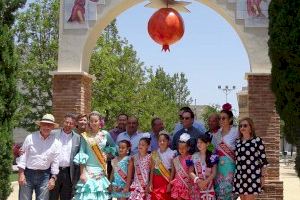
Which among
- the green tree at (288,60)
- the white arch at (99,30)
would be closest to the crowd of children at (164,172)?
Answer: the green tree at (288,60)

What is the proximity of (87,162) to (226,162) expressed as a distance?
199cm

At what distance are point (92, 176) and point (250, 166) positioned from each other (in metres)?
2.24

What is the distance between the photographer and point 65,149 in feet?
23.6

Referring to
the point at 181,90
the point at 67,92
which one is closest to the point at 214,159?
the point at 67,92

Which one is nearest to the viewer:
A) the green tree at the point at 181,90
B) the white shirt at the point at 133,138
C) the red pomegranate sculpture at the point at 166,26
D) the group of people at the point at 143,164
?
the group of people at the point at 143,164

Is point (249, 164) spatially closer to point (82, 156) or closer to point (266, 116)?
point (82, 156)

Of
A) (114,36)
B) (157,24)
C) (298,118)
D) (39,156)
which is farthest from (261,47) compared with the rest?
(114,36)

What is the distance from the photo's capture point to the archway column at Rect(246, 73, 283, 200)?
9.51 meters

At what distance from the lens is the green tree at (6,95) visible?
757 cm

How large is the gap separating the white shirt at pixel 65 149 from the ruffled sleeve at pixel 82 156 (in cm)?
15

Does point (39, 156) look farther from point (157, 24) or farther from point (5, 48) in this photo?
point (157, 24)

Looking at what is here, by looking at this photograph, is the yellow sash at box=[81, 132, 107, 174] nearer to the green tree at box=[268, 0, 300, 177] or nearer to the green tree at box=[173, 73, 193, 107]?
the green tree at box=[268, 0, 300, 177]

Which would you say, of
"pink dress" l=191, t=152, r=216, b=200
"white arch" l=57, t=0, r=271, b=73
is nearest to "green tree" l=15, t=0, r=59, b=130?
"white arch" l=57, t=0, r=271, b=73

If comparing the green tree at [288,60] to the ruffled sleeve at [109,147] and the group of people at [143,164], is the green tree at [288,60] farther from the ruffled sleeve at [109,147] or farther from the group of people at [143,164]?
the ruffled sleeve at [109,147]
